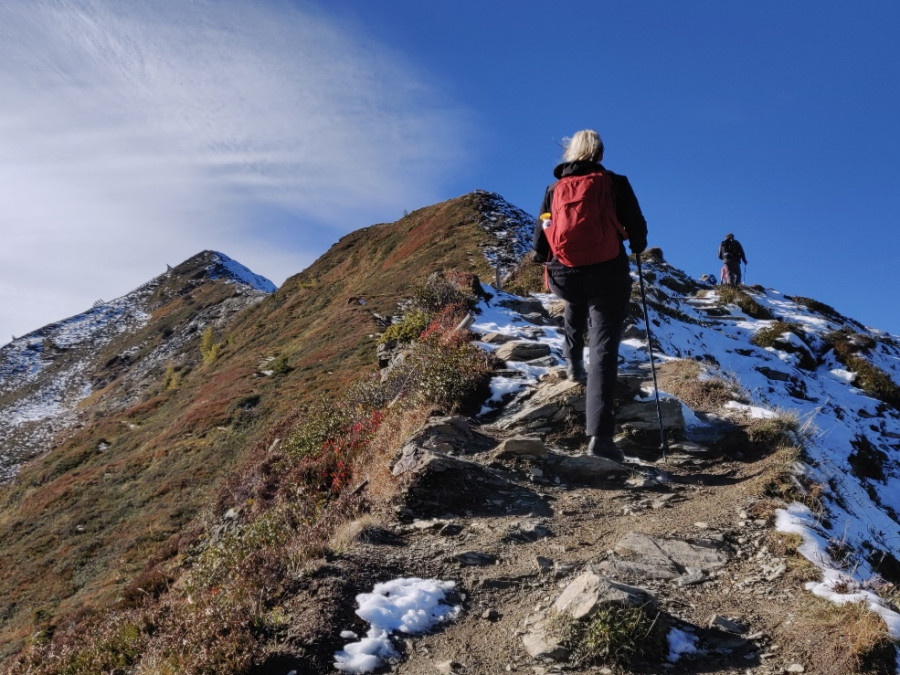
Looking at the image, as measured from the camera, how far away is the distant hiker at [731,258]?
2297 centimetres

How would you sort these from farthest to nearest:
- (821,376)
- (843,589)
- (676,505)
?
(821,376) < (676,505) < (843,589)

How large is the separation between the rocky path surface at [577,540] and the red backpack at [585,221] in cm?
196

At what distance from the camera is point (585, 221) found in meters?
5.54

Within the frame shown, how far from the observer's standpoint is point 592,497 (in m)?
5.74

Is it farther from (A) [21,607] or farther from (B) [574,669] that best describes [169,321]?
(B) [574,669]

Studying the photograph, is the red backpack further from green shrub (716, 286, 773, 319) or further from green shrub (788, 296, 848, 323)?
green shrub (788, 296, 848, 323)

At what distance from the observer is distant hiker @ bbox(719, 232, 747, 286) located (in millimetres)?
22969

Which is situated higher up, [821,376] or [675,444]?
[821,376]

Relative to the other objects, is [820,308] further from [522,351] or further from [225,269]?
[225,269]

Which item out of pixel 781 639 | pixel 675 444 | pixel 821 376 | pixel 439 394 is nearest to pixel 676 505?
pixel 675 444

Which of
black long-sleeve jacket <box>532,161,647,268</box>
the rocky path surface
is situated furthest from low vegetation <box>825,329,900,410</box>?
black long-sleeve jacket <box>532,161,647,268</box>

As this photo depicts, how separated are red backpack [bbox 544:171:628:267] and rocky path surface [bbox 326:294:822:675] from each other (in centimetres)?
196

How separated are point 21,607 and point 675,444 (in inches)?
540

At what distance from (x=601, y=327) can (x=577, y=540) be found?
203cm
